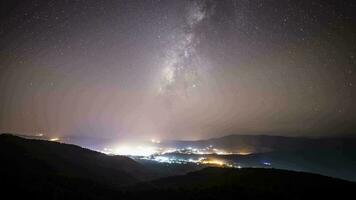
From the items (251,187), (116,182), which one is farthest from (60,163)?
(251,187)

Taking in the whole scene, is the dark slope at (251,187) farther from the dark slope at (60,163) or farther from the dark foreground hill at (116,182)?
the dark slope at (60,163)

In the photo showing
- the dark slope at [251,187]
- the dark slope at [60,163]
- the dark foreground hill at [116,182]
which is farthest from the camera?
the dark slope at [60,163]

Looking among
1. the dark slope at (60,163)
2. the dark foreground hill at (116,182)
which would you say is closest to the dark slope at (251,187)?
the dark foreground hill at (116,182)

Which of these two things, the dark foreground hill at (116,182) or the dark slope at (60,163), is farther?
the dark slope at (60,163)

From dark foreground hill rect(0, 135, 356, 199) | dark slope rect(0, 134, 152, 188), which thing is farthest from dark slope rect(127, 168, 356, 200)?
dark slope rect(0, 134, 152, 188)

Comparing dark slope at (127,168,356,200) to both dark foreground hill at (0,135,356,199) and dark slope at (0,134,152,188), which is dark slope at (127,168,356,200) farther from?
dark slope at (0,134,152,188)

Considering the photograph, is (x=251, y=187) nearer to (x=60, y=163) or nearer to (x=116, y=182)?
(x=116, y=182)
